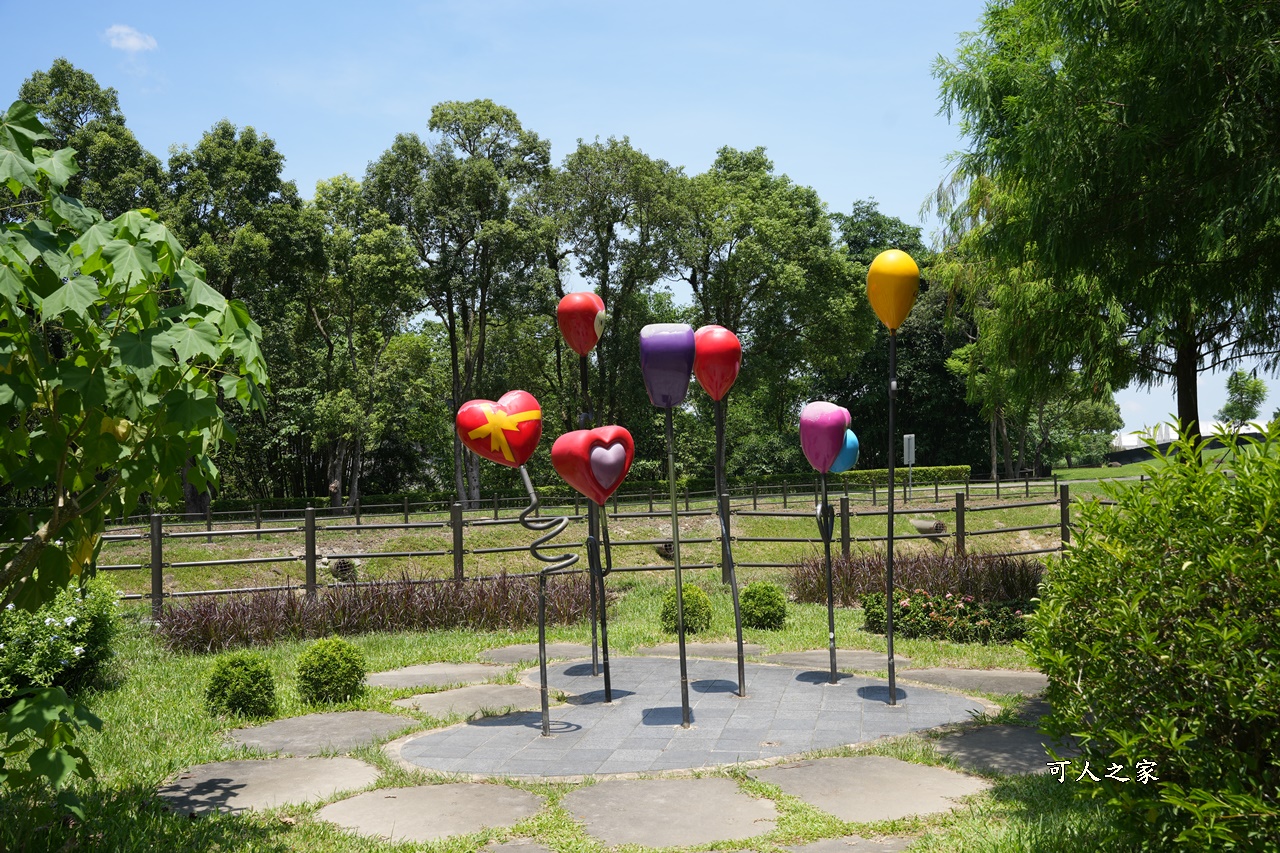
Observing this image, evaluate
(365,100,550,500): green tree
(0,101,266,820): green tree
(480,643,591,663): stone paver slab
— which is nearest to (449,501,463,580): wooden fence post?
(480,643,591,663): stone paver slab

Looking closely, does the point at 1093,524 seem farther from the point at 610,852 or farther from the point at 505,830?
the point at 505,830

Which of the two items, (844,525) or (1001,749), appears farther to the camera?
(844,525)

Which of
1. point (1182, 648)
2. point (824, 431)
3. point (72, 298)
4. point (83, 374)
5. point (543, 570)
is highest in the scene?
point (72, 298)

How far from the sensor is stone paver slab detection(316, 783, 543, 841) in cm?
421

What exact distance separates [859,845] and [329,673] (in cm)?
443

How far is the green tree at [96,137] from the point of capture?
1067 inches

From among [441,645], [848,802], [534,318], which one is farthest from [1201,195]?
[534,318]

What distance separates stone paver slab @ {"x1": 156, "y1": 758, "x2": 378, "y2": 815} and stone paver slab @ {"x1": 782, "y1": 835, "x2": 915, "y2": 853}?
95.7 inches

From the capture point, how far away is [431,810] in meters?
4.50

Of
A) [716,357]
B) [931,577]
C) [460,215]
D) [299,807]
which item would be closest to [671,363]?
[716,357]

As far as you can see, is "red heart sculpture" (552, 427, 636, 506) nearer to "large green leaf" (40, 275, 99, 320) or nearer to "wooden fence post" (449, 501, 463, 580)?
"large green leaf" (40, 275, 99, 320)

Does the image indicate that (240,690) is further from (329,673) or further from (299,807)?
(299,807)

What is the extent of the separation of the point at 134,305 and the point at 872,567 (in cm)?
1003

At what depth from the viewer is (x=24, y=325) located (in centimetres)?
256
